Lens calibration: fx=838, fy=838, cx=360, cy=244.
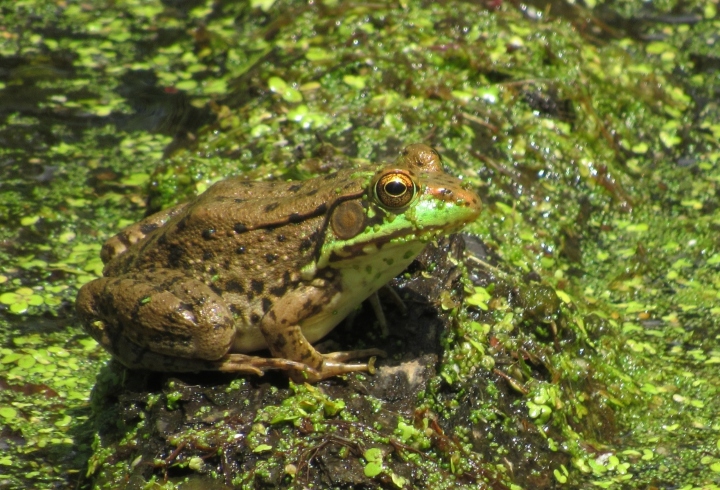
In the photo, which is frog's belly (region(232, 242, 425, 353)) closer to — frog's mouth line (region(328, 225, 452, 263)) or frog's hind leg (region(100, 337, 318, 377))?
frog's mouth line (region(328, 225, 452, 263))

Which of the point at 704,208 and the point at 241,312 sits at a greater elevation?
the point at 241,312

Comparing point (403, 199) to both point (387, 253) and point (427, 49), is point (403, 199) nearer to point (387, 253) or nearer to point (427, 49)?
point (387, 253)

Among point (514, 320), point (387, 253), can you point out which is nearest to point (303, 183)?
point (387, 253)

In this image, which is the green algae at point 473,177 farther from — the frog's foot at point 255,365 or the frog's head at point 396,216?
the frog's head at point 396,216

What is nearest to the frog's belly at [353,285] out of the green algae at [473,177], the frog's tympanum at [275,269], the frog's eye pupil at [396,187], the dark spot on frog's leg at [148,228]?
the frog's tympanum at [275,269]

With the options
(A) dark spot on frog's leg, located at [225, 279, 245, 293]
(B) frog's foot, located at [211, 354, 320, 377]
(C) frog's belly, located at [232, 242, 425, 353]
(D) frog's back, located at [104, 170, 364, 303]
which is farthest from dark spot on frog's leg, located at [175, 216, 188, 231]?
(B) frog's foot, located at [211, 354, 320, 377]
